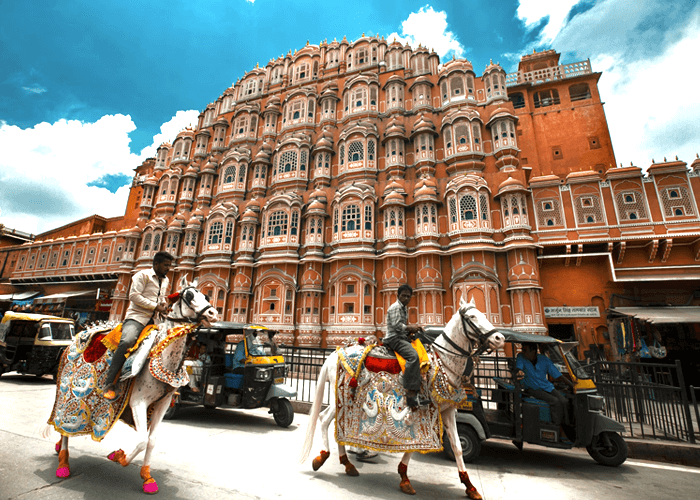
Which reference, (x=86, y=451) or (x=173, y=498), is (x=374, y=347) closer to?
(x=173, y=498)

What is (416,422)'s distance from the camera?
15.0 feet

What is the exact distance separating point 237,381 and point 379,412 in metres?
4.64

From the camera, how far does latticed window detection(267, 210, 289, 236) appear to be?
2131 cm

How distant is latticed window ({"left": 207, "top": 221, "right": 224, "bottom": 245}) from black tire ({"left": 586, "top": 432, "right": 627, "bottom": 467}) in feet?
72.2

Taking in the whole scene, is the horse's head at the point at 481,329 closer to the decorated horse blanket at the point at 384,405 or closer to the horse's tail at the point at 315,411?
the decorated horse blanket at the point at 384,405

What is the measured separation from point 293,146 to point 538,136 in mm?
16117

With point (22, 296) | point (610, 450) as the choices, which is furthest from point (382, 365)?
point (22, 296)

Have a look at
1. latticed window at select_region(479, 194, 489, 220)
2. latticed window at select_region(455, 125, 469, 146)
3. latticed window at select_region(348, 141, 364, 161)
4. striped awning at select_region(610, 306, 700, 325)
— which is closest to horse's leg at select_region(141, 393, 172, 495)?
striped awning at select_region(610, 306, 700, 325)

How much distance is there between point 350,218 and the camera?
19.8 meters

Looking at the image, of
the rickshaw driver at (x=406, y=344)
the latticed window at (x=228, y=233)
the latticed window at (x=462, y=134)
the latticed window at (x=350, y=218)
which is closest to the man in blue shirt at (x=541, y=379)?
the rickshaw driver at (x=406, y=344)

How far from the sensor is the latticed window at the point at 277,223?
2131cm

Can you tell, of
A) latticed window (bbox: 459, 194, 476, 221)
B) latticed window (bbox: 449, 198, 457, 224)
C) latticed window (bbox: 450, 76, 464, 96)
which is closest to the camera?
latticed window (bbox: 459, 194, 476, 221)

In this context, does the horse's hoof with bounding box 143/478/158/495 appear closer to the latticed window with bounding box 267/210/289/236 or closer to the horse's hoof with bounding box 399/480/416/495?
the horse's hoof with bounding box 399/480/416/495

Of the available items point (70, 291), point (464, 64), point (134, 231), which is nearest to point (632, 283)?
point (464, 64)
